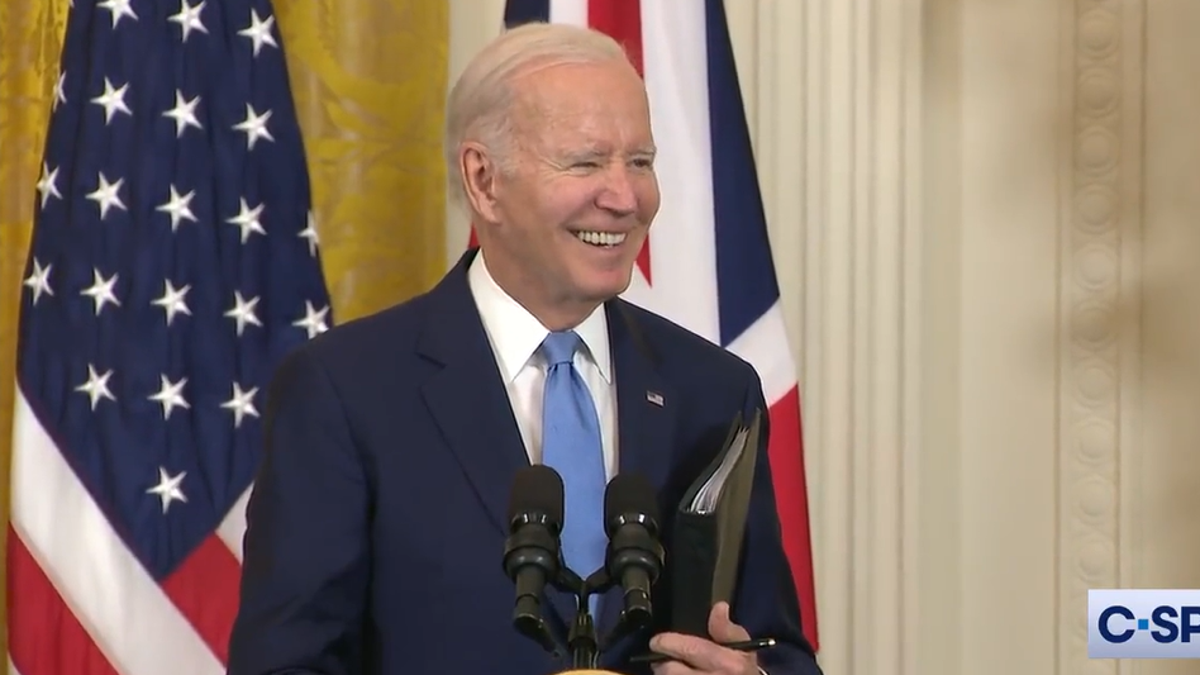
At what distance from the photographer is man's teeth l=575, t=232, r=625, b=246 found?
1.99 metres

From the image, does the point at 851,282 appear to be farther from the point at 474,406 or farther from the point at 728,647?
the point at 728,647

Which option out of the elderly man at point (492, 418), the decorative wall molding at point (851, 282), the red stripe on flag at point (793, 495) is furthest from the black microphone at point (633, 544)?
the decorative wall molding at point (851, 282)

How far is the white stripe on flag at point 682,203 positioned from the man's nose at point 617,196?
119 cm

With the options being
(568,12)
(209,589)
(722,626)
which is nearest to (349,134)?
(568,12)

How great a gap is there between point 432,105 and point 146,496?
35.8 inches

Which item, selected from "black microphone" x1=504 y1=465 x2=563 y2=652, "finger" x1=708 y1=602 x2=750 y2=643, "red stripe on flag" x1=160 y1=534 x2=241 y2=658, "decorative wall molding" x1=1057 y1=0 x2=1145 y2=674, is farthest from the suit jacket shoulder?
"decorative wall molding" x1=1057 y1=0 x2=1145 y2=674

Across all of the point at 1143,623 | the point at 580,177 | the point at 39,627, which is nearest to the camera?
the point at 580,177

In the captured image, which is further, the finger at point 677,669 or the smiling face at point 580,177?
the smiling face at point 580,177

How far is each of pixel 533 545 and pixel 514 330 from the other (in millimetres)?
580

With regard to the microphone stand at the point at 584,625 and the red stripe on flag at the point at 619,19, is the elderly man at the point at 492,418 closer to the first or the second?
the microphone stand at the point at 584,625

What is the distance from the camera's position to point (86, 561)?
3.04m

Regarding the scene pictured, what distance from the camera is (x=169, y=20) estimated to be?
3.12 meters

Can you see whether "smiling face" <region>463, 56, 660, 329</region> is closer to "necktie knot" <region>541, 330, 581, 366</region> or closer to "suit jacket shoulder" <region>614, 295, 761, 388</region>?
"necktie knot" <region>541, 330, 581, 366</region>

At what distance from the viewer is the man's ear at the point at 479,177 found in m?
2.06
